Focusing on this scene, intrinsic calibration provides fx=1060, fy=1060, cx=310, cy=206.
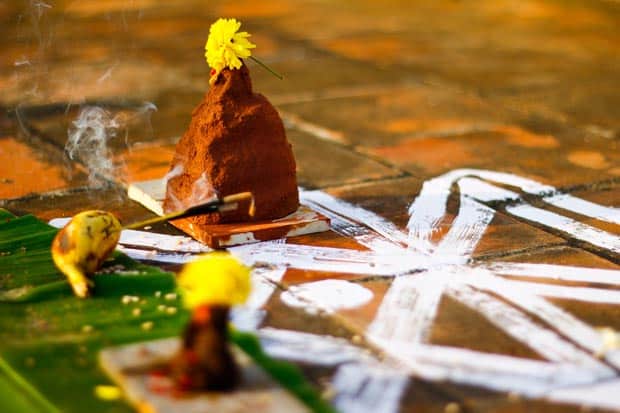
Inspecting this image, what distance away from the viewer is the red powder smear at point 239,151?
433cm

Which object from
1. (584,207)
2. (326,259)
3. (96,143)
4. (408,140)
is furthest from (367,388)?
(408,140)

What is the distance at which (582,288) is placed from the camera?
393cm

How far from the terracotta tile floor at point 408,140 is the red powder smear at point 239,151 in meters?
0.23

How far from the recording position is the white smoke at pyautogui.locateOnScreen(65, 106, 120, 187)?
5.41 metres

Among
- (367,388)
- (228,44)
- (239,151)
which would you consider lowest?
(367,388)

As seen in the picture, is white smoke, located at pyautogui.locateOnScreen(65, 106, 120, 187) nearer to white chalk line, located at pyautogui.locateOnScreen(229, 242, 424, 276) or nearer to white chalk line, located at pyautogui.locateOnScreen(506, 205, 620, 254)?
white chalk line, located at pyautogui.locateOnScreen(229, 242, 424, 276)

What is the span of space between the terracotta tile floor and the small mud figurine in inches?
15.1

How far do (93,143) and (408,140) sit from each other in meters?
1.77

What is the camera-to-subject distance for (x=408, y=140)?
19.9 ft

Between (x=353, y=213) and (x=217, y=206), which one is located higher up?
(x=217, y=206)

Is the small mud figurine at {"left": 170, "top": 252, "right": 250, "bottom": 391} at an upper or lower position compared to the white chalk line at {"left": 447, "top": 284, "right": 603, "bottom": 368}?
upper

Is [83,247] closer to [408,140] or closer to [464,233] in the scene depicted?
[464,233]

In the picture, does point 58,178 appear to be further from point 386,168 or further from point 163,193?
point 386,168

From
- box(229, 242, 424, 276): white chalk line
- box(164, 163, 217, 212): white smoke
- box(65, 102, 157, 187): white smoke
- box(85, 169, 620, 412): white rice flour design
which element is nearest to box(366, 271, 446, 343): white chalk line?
box(85, 169, 620, 412): white rice flour design
